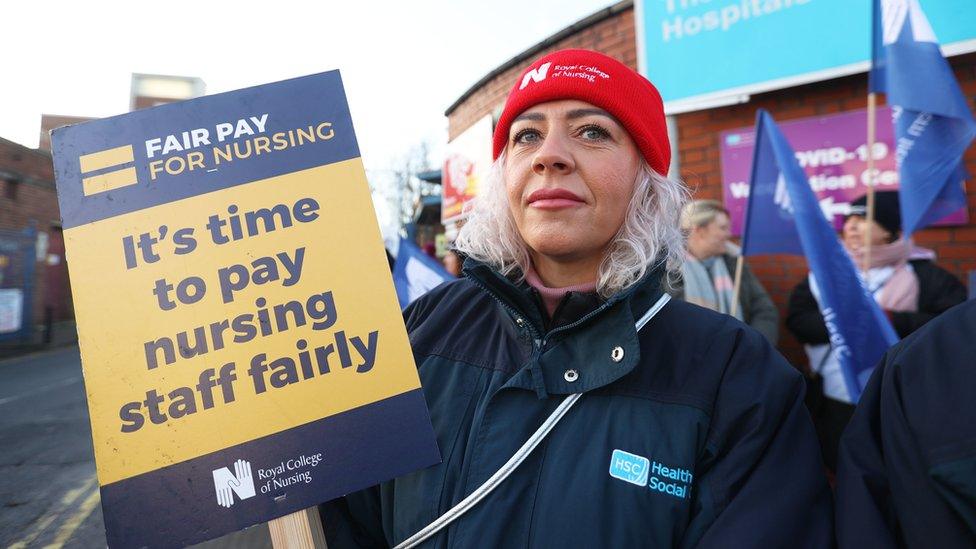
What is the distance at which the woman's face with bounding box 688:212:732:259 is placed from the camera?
11.6 feet

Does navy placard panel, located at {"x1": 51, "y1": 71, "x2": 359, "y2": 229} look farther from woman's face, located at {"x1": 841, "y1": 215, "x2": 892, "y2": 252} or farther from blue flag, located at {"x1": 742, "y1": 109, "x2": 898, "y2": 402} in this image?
woman's face, located at {"x1": 841, "y1": 215, "x2": 892, "y2": 252}

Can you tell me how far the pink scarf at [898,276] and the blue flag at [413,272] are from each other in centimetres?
232

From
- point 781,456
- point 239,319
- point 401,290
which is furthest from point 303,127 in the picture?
point 401,290

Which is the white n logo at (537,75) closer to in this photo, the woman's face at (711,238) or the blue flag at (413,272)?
the blue flag at (413,272)

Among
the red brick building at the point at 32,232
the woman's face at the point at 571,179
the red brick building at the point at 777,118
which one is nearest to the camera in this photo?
the woman's face at the point at 571,179

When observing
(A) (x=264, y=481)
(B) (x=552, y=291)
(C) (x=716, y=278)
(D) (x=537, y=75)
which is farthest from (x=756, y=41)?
(A) (x=264, y=481)

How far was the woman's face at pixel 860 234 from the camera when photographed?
296 centimetres

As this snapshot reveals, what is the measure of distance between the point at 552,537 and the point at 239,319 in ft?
2.23

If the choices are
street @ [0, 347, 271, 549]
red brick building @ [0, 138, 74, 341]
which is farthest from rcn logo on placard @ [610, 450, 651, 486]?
red brick building @ [0, 138, 74, 341]

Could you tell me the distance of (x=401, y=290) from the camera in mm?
3664

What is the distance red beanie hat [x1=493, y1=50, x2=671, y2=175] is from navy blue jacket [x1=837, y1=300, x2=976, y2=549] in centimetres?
69

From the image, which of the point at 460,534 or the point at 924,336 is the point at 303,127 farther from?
the point at 924,336

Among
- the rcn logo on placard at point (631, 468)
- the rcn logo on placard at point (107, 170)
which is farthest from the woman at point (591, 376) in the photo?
the rcn logo on placard at point (107, 170)

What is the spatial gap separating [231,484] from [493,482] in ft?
1.52
